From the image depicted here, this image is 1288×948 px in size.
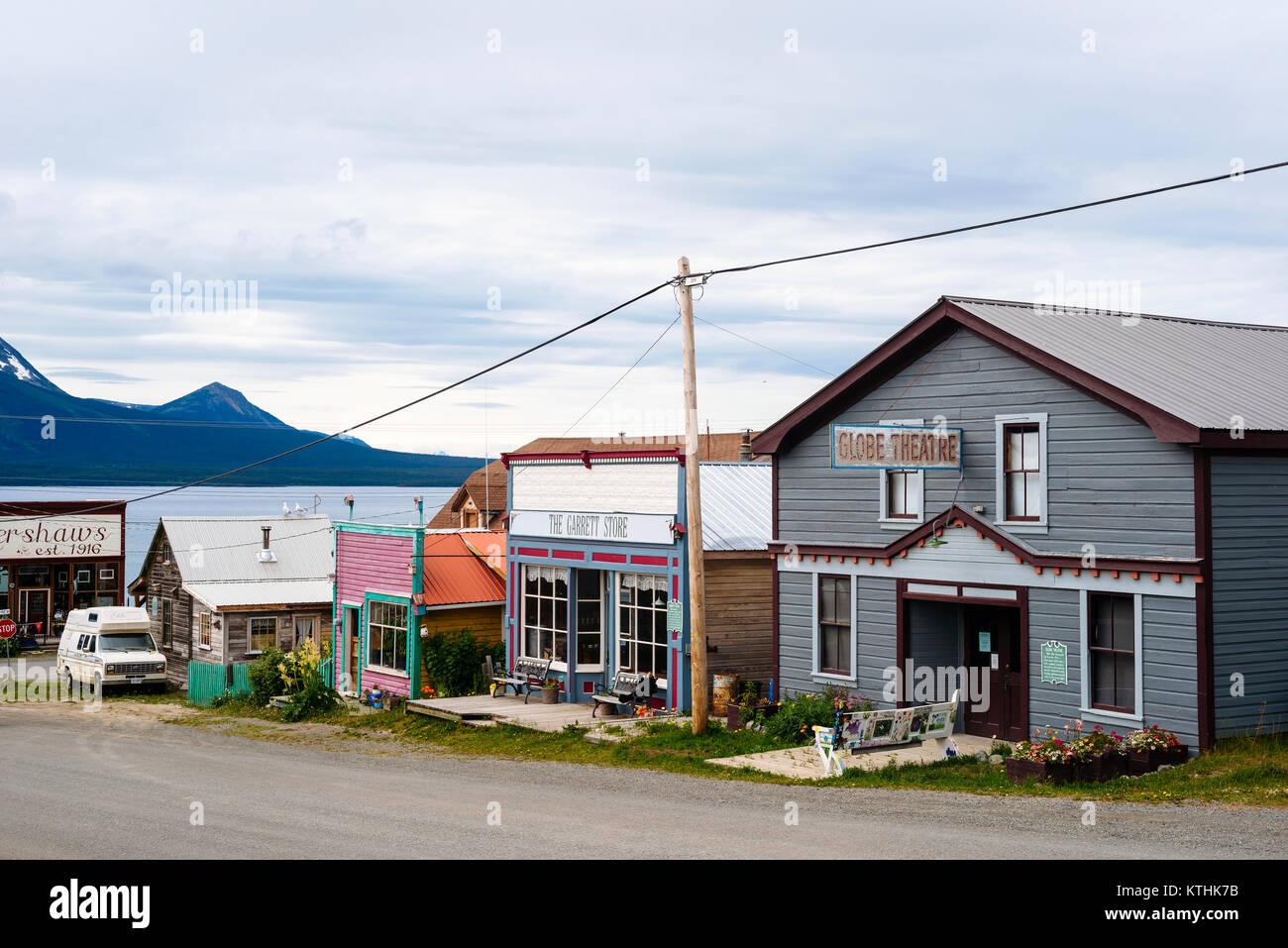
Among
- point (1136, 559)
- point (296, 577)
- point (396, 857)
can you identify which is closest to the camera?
point (396, 857)

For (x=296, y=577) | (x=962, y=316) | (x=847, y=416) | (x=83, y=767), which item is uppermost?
(x=962, y=316)

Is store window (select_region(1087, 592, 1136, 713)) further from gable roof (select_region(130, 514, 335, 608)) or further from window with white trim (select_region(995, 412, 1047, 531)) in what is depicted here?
gable roof (select_region(130, 514, 335, 608))

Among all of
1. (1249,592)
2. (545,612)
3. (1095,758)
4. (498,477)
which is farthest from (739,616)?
(498,477)

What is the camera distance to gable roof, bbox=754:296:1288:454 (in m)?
Answer: 17.9

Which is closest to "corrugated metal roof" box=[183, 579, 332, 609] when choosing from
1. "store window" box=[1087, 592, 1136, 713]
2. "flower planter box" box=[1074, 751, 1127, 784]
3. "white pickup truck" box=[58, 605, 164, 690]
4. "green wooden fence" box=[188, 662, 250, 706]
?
"green wooden fence" box=[188, 662, 250, 706]

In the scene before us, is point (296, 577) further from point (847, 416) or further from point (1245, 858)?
point (1245, 858)

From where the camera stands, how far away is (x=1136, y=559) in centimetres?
1795

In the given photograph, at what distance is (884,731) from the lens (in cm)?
1920

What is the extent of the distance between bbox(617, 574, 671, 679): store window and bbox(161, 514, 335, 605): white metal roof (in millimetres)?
15955

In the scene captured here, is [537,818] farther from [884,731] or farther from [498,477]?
[498,477]

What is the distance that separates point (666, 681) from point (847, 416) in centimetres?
653
